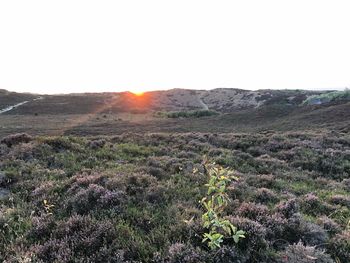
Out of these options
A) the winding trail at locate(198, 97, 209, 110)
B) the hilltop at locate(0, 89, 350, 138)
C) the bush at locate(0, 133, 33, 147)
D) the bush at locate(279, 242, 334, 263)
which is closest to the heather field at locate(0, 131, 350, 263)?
the bush at locate(279, 242, 334, 263)

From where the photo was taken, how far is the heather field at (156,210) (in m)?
6.79

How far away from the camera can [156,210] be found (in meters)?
8.97

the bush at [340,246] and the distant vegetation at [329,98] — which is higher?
the bush at [340,246]

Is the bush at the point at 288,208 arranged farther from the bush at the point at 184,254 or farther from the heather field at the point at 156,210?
the bush at the point at 184,254

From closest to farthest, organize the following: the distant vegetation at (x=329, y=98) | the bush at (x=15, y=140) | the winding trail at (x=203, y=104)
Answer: the bush at (x=15, y=140)
the distant vegetation at (x=329, y=98)
the winding trail at (x=203, y=104)

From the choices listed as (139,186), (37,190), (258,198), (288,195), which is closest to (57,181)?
(37,190)

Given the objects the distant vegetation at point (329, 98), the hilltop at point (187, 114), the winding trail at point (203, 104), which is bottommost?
the winding trail at point (203, 104)

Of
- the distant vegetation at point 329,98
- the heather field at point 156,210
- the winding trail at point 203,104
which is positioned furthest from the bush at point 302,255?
the winding trail at point 203,104

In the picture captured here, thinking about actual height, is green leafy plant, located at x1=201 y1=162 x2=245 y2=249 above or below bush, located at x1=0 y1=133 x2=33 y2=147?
above

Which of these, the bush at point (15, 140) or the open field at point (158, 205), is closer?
the open field at point (158, 205)

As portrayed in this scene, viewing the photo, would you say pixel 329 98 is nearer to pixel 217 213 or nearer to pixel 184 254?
pixel 217 213

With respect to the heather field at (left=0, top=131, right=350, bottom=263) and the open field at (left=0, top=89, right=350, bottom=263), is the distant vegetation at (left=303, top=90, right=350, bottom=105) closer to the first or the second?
the open field at (left=0, top=89, right=350, bottom=263)

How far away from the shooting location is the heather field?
6.79 metres

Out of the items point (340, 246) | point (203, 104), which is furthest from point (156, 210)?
point (203, 104)
